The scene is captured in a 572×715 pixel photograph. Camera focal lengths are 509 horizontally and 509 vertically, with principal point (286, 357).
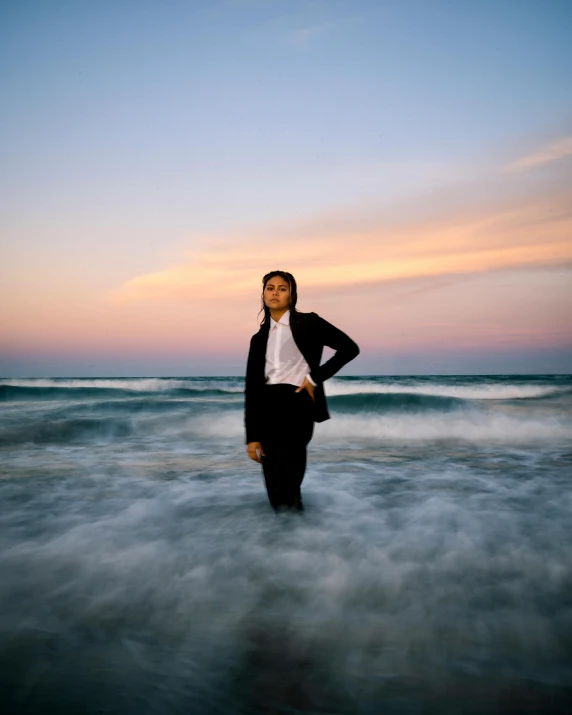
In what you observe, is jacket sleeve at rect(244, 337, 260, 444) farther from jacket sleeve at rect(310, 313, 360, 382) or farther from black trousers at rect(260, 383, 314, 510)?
jacket sleeve at rect(310, 313, 360, 382)

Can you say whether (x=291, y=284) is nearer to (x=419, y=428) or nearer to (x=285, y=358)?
(x=285, y=358)

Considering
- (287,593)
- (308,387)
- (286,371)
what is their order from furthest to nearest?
(286,371) < (308,387) < (287,593)

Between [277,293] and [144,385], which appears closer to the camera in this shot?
[277,293]

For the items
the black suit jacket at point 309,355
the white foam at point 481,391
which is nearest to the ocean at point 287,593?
the black suit jacket at point 309,355

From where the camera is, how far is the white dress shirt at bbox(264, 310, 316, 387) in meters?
3.88

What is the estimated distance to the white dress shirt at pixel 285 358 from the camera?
153 inches

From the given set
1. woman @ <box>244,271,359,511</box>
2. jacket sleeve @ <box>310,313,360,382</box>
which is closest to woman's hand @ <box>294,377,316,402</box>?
woman @ <box>244,271,359,511</box>

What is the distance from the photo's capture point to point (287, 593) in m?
2.87

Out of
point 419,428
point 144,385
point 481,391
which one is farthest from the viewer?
point 144,385

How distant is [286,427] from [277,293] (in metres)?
1.03

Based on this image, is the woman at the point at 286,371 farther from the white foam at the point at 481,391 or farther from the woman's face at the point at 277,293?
the white foam at the point at 481,391

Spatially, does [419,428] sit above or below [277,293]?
below

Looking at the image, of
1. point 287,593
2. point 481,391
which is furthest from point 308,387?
point 481,391

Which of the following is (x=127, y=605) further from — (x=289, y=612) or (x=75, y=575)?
(x=289, y=612)
